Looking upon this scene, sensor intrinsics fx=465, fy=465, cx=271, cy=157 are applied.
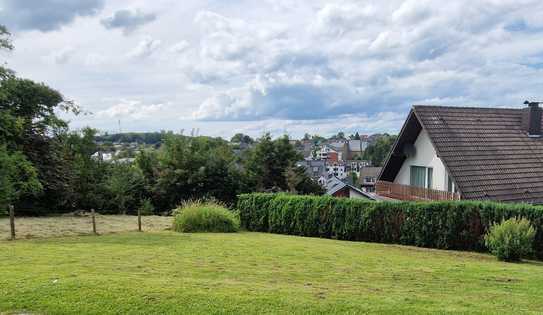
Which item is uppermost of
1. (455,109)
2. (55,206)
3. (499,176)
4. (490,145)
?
(455,109)

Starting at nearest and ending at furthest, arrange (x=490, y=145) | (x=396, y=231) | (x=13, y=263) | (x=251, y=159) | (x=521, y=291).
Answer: (x=521, y=291)
(x=13, y=263)
(x=396, y=231)
(x=490, y=145)
(x=251, y=159)

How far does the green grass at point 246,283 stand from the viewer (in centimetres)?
635

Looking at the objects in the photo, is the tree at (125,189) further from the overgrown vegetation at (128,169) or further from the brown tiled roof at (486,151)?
the brown tiled roof at (486,151)

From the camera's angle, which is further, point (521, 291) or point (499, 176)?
point (499, 176)

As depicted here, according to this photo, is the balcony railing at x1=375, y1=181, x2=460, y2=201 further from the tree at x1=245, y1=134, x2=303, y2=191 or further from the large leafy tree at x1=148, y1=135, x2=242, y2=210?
the large leafy tree at x1=148, y1=135, x2=242, y2=210

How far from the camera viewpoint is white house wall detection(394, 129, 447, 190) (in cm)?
2261

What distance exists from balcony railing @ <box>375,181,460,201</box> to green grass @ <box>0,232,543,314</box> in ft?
31.7

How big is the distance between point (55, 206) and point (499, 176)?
26.9m

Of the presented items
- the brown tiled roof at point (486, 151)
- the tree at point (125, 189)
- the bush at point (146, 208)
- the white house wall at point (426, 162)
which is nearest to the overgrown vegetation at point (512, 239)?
the brown tiled roof at point (486, 151)

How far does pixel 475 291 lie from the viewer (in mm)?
8000

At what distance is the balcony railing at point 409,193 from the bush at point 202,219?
29.5ft

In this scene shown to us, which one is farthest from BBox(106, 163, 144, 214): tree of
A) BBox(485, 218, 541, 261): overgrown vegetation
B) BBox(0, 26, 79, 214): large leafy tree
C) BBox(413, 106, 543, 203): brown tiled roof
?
BBox(485, 218, 541, 261): overgrown vegetation

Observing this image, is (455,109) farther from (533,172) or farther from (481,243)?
(481,243)

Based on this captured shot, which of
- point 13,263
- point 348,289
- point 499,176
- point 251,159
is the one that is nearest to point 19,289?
point 13,263
